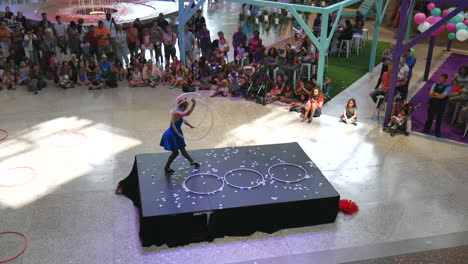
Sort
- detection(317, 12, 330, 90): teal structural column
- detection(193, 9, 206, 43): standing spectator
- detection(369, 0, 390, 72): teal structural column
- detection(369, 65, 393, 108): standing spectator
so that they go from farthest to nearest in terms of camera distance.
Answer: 1. detection(193, 9, 206, 43): standing spectator
2. detection(369, 0, 390, 72): teal structural column
3. detection(369, 65, 393, 108): standing spectator
4. detection(317, 12, 330, 90): teal structural column

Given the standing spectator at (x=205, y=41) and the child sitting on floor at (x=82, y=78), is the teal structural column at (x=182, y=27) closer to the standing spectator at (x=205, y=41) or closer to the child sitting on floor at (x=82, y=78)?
the standing spectator at (x=205, y=41)

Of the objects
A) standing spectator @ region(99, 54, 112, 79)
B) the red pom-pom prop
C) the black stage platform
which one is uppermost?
standing spectator @ region(99, 54, 112, 79)

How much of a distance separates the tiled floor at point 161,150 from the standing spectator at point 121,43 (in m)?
1.50

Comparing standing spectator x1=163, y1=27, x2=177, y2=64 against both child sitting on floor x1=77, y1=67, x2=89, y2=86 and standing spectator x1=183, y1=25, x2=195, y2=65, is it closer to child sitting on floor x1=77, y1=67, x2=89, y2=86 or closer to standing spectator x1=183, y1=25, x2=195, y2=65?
standing spectator x1=183, y1=25, x2=195, y2=65

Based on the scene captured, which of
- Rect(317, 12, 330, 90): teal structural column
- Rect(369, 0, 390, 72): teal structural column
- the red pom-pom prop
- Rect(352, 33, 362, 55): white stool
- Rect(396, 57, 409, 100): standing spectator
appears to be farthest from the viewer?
Rect(352, 33, 362, 55): white stool

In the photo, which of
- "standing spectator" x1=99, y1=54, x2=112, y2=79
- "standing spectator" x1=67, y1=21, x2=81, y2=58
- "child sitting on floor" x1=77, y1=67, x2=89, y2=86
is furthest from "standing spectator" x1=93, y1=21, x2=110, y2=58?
"child sitting on floor" x1=77, y1=67, x2=89, y2=86

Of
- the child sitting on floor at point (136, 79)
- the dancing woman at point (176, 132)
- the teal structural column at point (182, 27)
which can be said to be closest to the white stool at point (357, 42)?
the teal structural column at point (182, 27)

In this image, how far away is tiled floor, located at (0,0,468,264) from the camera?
6398 mm

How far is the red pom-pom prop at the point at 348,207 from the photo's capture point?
7102mm

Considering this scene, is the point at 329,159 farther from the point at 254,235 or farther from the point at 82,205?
the point at 82,205

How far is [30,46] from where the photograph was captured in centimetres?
1280

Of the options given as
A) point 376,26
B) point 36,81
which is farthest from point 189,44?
point 376,26

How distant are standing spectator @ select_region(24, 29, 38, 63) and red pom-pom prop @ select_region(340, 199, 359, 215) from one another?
9.55m

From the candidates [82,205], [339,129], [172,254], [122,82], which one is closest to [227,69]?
[122,82]
